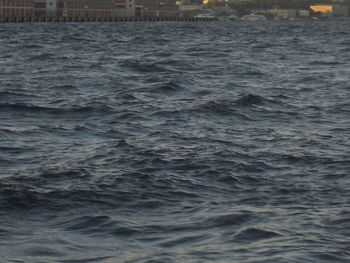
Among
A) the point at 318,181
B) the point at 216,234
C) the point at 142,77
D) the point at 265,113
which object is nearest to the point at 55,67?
the point at 142,77

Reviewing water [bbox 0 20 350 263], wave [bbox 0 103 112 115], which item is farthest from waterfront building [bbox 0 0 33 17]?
wave [bbox 0 103 112 115]

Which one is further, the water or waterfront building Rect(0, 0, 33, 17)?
waterfront building Rect(0, 0, 33, 17)

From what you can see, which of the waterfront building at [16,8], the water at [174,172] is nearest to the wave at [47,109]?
the water at [174,172]

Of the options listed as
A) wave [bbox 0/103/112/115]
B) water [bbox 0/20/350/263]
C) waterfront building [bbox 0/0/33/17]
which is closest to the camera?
water [bbox 0/20/350/263]

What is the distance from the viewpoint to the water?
12773mm

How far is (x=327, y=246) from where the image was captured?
12609 millimetres

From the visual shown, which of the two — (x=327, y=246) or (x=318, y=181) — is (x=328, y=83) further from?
(x=327, y=246)

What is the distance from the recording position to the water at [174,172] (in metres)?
12.8

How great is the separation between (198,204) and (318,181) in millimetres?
2759

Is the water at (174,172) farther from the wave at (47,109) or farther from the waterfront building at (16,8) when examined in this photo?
the waterfront building at (16,8)

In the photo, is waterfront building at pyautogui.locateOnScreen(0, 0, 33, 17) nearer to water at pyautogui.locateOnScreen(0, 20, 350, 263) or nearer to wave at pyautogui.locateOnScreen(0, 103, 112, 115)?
water at pyautogui.locateOnScreen(0, 20, 350, 263)

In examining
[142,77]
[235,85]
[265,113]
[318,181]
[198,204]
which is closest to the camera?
[198,204]

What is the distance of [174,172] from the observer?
57.3 feet

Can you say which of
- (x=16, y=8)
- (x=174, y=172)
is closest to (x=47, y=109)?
(x=174, y=172)
